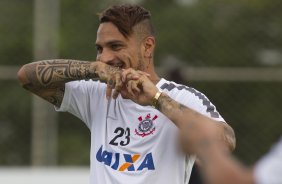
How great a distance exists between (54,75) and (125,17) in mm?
562

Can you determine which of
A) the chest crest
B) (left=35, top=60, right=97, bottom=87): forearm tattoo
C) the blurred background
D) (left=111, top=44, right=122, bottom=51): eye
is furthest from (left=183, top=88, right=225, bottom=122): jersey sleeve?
the blurred background

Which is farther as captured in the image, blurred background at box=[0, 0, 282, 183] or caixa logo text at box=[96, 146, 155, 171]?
blurred background at box=[0, 0, 282, 183]

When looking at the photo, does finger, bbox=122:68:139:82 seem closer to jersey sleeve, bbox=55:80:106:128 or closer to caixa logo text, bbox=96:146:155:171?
caixa logo text, bbox=96:146:155:171

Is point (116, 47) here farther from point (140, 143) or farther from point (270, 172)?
point (270, 172)

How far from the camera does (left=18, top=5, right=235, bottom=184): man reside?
507cm

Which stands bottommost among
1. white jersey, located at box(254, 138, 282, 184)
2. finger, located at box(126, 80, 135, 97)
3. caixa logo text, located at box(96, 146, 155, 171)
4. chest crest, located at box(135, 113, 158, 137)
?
caixa logo text, located at box(96, 146, 155, 171)

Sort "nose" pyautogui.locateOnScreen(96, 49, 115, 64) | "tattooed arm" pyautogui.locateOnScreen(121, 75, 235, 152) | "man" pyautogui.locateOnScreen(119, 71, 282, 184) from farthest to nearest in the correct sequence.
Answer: "nose" pyautogui.locateOnScreen(96, 49, 115, 64) → "tattooed arm" pyautogui.locateOnScreen(121, 75, 235, 152) → "man" pyautogui.locateOnScreen(119, 71, 282, 184)

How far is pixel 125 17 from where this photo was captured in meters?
5.32

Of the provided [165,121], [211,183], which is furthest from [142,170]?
[211,183]

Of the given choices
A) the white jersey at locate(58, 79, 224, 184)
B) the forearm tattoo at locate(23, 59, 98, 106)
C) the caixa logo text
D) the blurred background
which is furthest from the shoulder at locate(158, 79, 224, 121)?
the blurred background

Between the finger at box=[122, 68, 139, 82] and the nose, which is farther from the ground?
the nose

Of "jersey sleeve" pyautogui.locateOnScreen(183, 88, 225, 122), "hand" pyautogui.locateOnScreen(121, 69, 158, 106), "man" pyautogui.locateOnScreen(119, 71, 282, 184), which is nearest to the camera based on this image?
"man" pyautogui.locateOnScreen(119, 71, 282, 184)

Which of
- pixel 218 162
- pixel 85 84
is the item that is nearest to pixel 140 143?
pixel 85 84

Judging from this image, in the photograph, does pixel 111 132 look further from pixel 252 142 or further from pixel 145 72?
pixel 252 142
